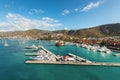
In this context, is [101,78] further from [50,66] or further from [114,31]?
[114,31]

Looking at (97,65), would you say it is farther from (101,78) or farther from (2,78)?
(2,78)

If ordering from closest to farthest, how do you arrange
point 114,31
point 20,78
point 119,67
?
1. point 20,78
2. point 119,67
3. point 114,31

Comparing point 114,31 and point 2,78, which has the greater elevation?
point 114,31

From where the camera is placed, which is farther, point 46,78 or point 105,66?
point 105,66

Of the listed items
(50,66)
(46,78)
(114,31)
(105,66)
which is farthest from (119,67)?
(114,31)

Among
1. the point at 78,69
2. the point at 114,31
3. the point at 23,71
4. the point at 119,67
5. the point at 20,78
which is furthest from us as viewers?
the point at 114,31

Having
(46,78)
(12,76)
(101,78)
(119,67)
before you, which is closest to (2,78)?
(12,76)

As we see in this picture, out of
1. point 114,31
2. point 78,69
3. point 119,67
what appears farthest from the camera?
point 114,31

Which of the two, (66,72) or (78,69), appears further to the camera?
(78,69)

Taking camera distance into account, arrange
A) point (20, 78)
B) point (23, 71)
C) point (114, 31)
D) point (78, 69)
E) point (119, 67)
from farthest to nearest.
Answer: point (114, 31) → point (119, 67) → point (78, 69) → point (23, 71) → point (20, 78)
